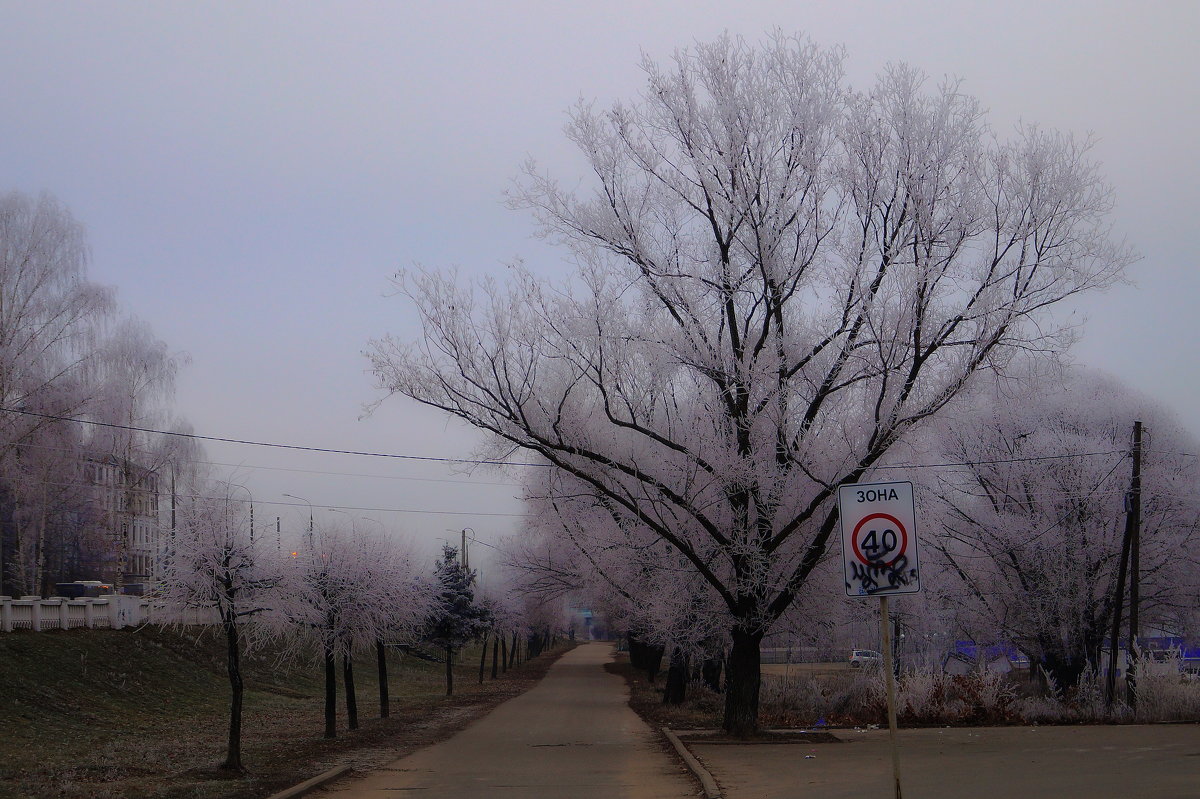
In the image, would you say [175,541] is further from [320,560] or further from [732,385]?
[732,385]

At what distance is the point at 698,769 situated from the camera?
15.0 m

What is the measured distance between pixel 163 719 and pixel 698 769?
17.3 m

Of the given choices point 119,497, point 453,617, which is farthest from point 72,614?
point 453,617

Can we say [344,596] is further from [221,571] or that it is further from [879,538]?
[879,538]

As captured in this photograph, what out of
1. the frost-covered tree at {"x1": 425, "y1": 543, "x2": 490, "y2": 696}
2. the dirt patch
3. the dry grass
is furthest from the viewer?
the frost-covered tree at {"x1": 425, "y1": 543, "x2": 490, "y2": 696}

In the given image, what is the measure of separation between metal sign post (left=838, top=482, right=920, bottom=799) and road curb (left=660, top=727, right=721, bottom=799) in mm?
4171

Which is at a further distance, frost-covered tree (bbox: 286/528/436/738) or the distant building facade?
the distant building facade

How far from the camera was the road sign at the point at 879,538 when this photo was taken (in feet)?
29.8

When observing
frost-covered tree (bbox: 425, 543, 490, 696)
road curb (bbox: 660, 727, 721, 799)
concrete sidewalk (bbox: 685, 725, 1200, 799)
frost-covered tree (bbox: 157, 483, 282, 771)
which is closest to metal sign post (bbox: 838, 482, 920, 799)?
road curb (bbox: 660, 727, 721, 799)

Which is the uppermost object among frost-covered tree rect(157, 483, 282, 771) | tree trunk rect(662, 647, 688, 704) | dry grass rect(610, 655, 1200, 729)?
frost-covered tree rect(157, 483, 282, 771)

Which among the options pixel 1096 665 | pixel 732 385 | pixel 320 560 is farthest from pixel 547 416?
pixel 1096 665

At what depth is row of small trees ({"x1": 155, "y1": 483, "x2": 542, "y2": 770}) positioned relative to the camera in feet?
47.3

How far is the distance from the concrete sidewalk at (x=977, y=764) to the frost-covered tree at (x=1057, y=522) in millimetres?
10245

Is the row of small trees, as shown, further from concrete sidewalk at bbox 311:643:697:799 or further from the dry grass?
the dry grass
